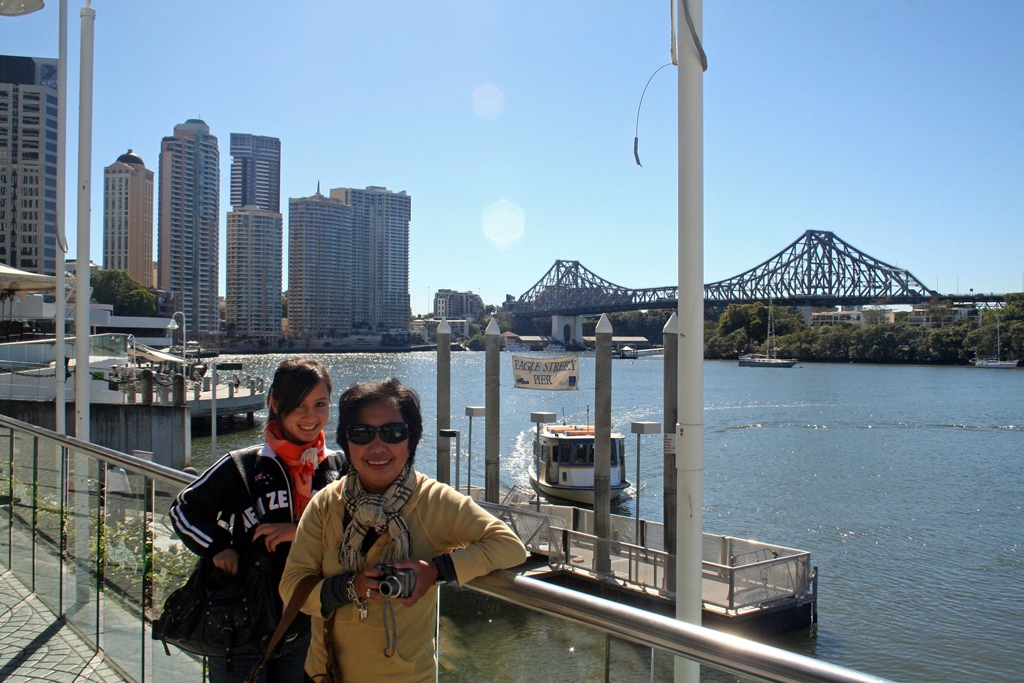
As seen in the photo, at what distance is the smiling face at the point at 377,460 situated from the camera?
2092 millimetres

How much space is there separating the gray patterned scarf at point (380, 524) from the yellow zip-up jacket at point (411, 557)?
3 centimetres

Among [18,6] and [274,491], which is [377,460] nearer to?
[274,491]

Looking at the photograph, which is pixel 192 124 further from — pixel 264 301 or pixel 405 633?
pixel 405 633

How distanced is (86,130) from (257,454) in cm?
664

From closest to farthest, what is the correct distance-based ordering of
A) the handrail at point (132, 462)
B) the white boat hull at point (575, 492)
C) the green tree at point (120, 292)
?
the handrail at point (132, 462)
the white boat hull at point (575, 492)
the green tree at point (120, 292)

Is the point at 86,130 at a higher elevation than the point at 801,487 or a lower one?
higher

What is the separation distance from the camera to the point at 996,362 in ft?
295

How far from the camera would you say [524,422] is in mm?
45312

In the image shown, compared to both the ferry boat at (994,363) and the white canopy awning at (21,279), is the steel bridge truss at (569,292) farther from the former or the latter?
the white canopy awning at (21,279)

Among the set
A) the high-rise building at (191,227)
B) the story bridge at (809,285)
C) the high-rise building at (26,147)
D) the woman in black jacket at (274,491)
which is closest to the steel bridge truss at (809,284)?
the story bridge at (809,285)

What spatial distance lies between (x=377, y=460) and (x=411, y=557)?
0.25 meters

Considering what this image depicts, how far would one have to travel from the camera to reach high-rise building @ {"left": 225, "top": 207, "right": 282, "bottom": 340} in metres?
144

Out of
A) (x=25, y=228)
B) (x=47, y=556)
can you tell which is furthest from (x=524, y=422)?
(x=47, y=556)

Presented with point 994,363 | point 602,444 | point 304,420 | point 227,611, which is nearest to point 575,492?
point 602,444
